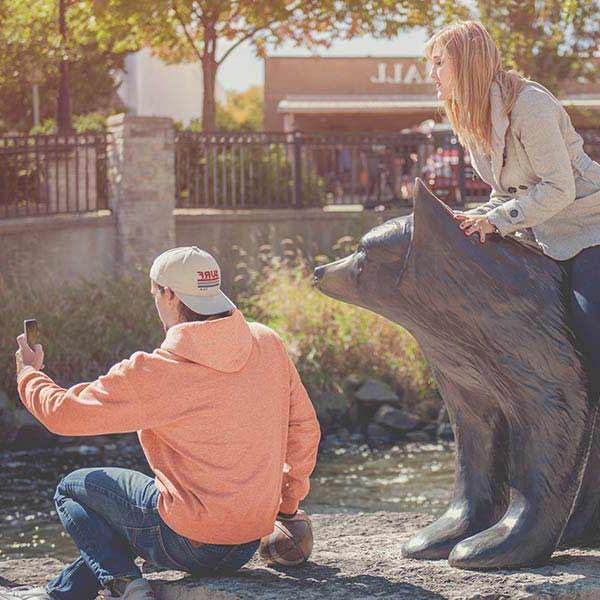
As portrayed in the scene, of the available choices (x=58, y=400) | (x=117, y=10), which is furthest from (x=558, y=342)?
(x=117, y=10)

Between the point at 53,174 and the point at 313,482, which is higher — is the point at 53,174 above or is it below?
above

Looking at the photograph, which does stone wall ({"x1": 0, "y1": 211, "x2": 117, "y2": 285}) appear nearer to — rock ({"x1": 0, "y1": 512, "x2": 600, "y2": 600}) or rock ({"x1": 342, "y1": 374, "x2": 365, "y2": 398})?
rock ({"x1": 342, "y1": 374, "x2": 365, "y2": 398})

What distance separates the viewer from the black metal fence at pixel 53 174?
14.9 metres

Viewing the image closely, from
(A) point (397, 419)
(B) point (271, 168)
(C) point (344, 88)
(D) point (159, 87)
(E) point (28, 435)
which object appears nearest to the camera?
(E) point (28, 435)

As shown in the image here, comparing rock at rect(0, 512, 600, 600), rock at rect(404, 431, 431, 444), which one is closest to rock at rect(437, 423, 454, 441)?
rock at rect(404, 431, 431, 444)

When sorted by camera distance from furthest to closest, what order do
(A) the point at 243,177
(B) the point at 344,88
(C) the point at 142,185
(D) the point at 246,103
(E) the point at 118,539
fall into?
1. (D) the point at 246,103
2. (B) the point at 344,88
3. (A) the point at 243,177
4. (C) the point at 142,185
5. (E) the point at 118,539

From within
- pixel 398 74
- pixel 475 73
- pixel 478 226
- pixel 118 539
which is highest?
pixel 398 74

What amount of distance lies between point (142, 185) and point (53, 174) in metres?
1.21

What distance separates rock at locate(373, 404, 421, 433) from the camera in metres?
11.9

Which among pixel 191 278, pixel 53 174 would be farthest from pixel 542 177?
pixel 53 174

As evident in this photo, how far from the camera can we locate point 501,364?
4.38 m

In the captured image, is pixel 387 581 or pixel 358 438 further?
pixel 358 438

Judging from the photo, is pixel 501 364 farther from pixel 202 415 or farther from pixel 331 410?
pixel 331 410

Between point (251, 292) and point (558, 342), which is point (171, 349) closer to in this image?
point (558, 342)
